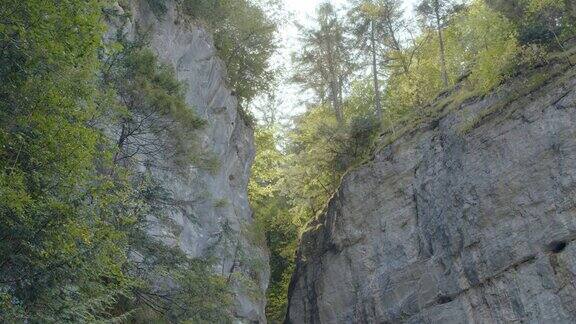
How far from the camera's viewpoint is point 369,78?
35.0 meters

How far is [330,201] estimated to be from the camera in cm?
2433

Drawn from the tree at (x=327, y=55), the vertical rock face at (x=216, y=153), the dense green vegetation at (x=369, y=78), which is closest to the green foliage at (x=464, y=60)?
the dense green vegetation at (x=369, y=78)

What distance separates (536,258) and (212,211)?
10327 millimetres

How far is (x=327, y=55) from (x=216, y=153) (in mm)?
15468

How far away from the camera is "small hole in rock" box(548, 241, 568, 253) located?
1575 centimetres

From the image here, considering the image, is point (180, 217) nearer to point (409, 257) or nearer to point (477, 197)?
point (409, 257)

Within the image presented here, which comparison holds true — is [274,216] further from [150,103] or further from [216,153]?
[150,103]

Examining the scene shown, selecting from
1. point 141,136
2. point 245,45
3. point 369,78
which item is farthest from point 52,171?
point 369,78

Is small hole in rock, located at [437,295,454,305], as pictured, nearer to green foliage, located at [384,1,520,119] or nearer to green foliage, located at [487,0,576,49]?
green foliage, located at [384,1,520,119]

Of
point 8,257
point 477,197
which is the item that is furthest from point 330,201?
point 8,257

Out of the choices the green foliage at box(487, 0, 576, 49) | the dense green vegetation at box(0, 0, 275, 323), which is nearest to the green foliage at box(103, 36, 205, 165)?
the dense green vegetation at box(0, 0, 275, 323)

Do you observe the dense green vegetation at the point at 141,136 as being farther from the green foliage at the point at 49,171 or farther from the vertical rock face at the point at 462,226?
the vertical rock face at the point at 462,226

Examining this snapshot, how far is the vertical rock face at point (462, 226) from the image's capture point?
16109 mm

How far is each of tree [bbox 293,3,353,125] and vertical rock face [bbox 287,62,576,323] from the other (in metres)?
10.0
